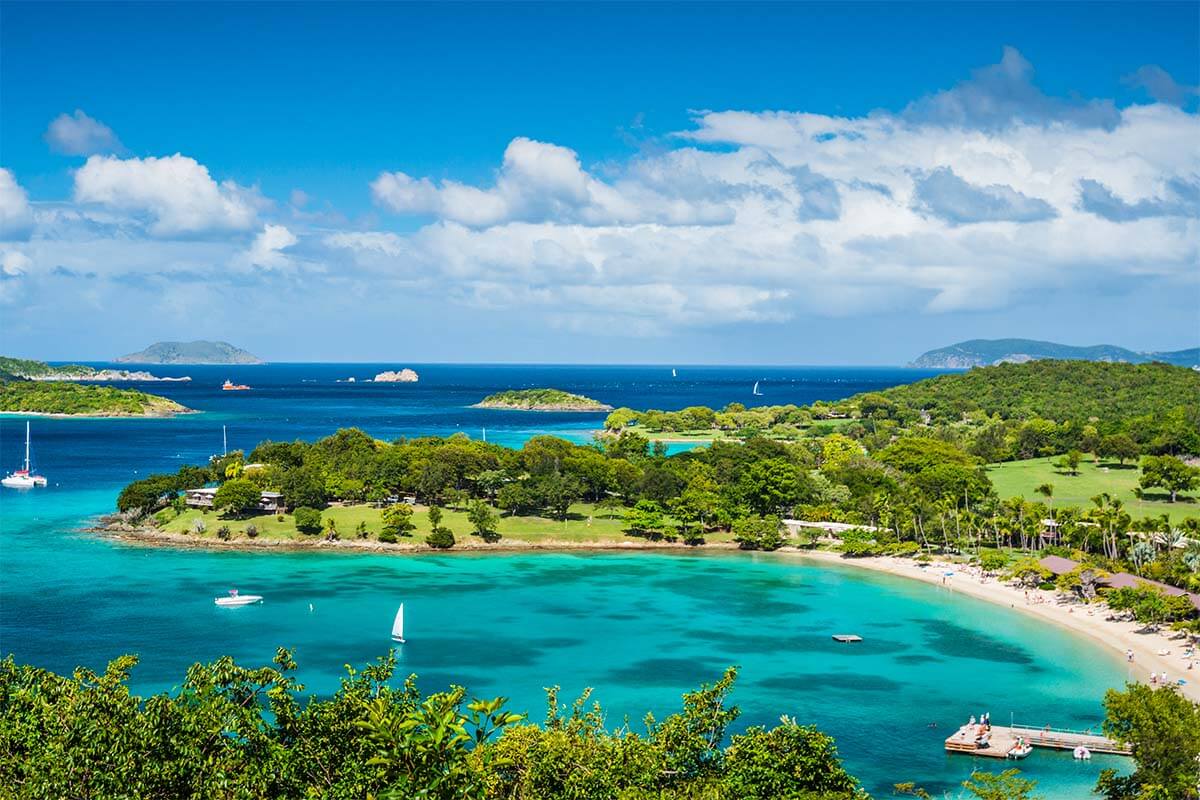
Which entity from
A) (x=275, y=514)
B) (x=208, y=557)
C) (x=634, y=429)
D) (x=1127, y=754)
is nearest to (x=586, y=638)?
(x=1127, y=754)

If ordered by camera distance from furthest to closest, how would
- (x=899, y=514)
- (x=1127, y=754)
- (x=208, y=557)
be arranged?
(x=899, y=514) → (x=208, y=557) → (x=1127, y=754)

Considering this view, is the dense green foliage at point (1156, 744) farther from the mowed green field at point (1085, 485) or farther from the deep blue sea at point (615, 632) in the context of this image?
the mowed green field at point (1085, 485)

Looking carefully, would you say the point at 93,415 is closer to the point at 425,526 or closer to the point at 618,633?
the point at 425,526

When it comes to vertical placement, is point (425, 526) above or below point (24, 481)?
below

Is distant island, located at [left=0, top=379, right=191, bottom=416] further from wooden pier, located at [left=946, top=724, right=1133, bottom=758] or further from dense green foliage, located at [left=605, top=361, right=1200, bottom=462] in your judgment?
wooden pier, located at [left=946, top=724, right=1133, bottom=758]

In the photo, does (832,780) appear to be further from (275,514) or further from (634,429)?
(634,429)

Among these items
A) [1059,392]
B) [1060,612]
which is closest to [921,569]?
[1060,612]

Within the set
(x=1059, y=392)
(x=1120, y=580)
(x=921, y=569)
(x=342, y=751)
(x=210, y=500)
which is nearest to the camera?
(x=342, y=751)
